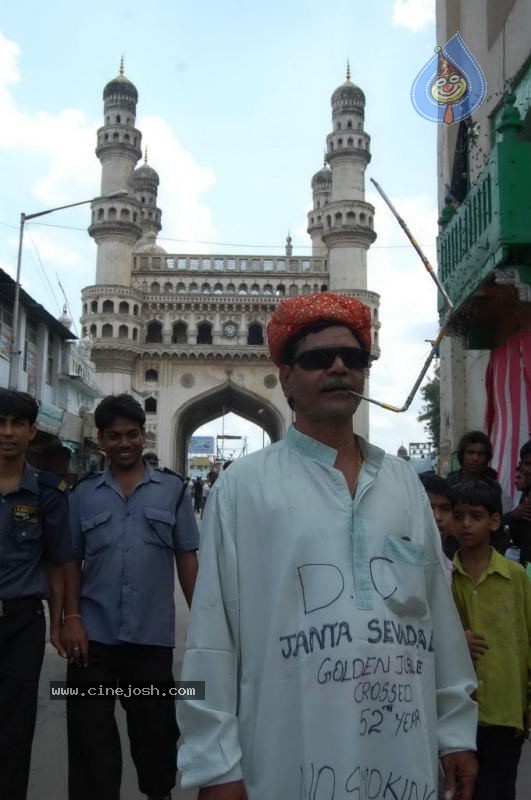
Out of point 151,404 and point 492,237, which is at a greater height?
point 151,404

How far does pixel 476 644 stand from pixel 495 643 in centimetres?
13

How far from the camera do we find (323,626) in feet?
5.52

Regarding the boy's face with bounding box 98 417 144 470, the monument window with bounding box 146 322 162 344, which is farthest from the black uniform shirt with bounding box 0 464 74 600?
the monument window with bounding box 146 322 162 344

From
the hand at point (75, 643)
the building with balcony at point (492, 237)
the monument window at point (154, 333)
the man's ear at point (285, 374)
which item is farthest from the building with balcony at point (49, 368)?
the man's ear at point (285, 374)

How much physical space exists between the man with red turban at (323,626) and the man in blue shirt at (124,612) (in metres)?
1.31

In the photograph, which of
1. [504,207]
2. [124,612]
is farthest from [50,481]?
[504,207]

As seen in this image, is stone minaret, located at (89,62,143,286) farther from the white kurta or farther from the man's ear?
the white kurta

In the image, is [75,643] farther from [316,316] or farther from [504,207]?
[504,207]

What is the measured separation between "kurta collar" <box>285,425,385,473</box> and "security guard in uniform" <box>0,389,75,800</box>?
1384 mm

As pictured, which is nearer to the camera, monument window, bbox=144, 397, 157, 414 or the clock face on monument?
monument window, bbox=144, 397, 157, 414

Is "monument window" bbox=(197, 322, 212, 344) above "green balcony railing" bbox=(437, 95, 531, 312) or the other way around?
above

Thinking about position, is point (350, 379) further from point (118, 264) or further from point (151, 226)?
point (151, 226)

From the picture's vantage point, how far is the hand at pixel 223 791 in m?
1.59

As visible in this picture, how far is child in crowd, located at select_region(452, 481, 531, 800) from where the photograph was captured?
253 centimetres
